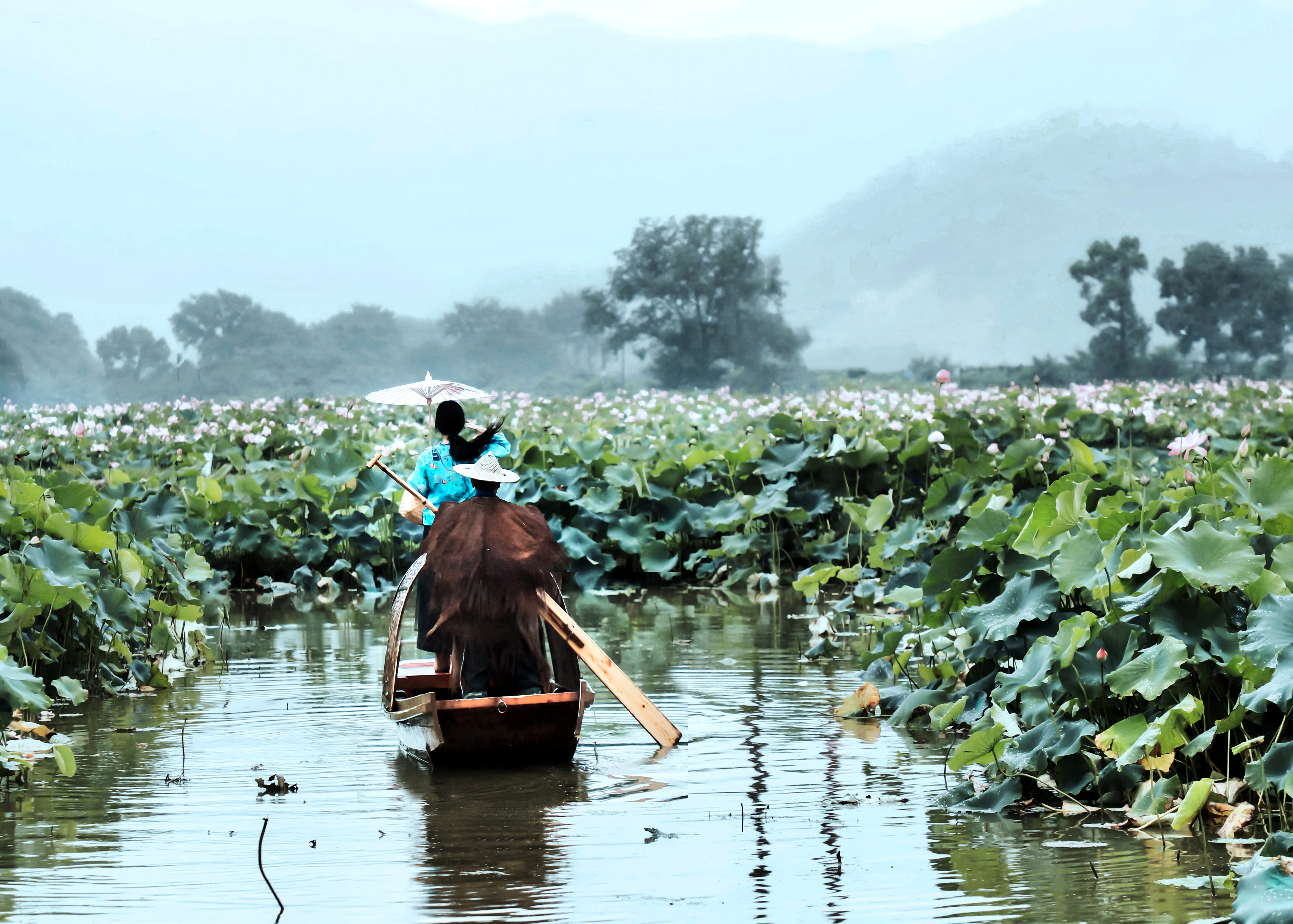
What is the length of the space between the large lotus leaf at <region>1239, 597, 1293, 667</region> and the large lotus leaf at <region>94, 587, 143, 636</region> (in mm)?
6086

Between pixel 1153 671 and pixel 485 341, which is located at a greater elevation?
pixel 485 341

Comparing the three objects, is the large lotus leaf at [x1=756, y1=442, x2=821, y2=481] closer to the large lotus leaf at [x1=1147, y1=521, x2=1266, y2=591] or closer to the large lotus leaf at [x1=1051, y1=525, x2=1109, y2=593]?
the large lotus leaf at [x1=1051, y1=525, x2=1109, y2=593]

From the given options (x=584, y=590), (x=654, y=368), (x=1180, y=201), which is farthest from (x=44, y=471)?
(x=1180, y=201)

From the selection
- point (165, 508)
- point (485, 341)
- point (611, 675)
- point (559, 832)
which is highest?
point (485, 341)

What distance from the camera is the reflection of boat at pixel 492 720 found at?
6.58 metres

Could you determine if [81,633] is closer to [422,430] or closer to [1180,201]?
[422,430]

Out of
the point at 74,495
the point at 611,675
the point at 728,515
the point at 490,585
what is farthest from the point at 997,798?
the point at 728,515

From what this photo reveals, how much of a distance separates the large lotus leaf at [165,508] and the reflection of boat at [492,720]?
5290mm

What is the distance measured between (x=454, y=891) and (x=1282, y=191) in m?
103

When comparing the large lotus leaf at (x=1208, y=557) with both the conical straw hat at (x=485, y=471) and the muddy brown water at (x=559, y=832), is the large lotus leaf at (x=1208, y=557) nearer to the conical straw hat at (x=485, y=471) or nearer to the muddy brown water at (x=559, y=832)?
the muddy brown water at (x=559, y=832)

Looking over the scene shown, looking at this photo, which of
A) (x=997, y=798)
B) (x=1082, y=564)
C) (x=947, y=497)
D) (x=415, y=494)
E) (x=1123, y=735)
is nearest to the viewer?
(x=1123, y=735)

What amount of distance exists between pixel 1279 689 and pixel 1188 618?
85 centimetres

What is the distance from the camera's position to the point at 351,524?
1506 centimetres

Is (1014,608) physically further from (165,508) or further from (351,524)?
(351,524)
